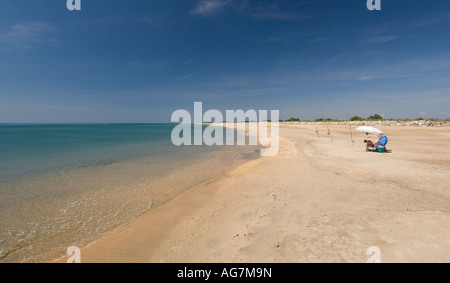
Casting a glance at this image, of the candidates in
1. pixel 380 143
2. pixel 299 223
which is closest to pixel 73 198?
pixel 299 223

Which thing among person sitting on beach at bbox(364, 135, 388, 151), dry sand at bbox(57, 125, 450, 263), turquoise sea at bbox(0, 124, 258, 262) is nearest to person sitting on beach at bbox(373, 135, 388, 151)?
person sitting on beach at bbox(364, 135, 388, 151)

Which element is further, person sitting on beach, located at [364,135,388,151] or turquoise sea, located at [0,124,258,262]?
person sitting on beach, located at [364,135,388,151]

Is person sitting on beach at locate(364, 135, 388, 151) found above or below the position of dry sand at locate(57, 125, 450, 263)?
above

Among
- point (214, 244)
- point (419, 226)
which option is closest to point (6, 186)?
point (214, 244)

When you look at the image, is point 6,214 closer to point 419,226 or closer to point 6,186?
point 6,186

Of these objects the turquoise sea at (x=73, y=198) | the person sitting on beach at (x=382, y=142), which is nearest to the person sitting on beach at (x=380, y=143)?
the person sitting on beach at (x=382, y=142)

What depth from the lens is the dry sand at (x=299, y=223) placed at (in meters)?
3.79

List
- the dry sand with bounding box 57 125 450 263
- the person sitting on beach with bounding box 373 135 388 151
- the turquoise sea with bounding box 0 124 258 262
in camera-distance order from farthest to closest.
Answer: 1. the person sitting on beach with bounding box 373 135 388 151
2. the turquoise sea with bounding box 0 124 258 262
3. the dry sand with bounding box 57 125 450 263

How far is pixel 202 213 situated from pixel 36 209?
20.7ft

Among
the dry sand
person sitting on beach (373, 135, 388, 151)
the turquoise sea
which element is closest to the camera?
the dry sand

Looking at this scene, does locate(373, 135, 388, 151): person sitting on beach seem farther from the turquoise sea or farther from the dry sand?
the turquoise sea

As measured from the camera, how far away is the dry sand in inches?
149

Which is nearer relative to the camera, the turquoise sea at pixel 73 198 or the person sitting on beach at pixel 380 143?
the turquoise sea at pixel 73 198

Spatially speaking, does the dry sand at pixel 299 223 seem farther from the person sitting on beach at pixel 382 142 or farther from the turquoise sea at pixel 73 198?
the person sitting on beach at pixel 382 142
